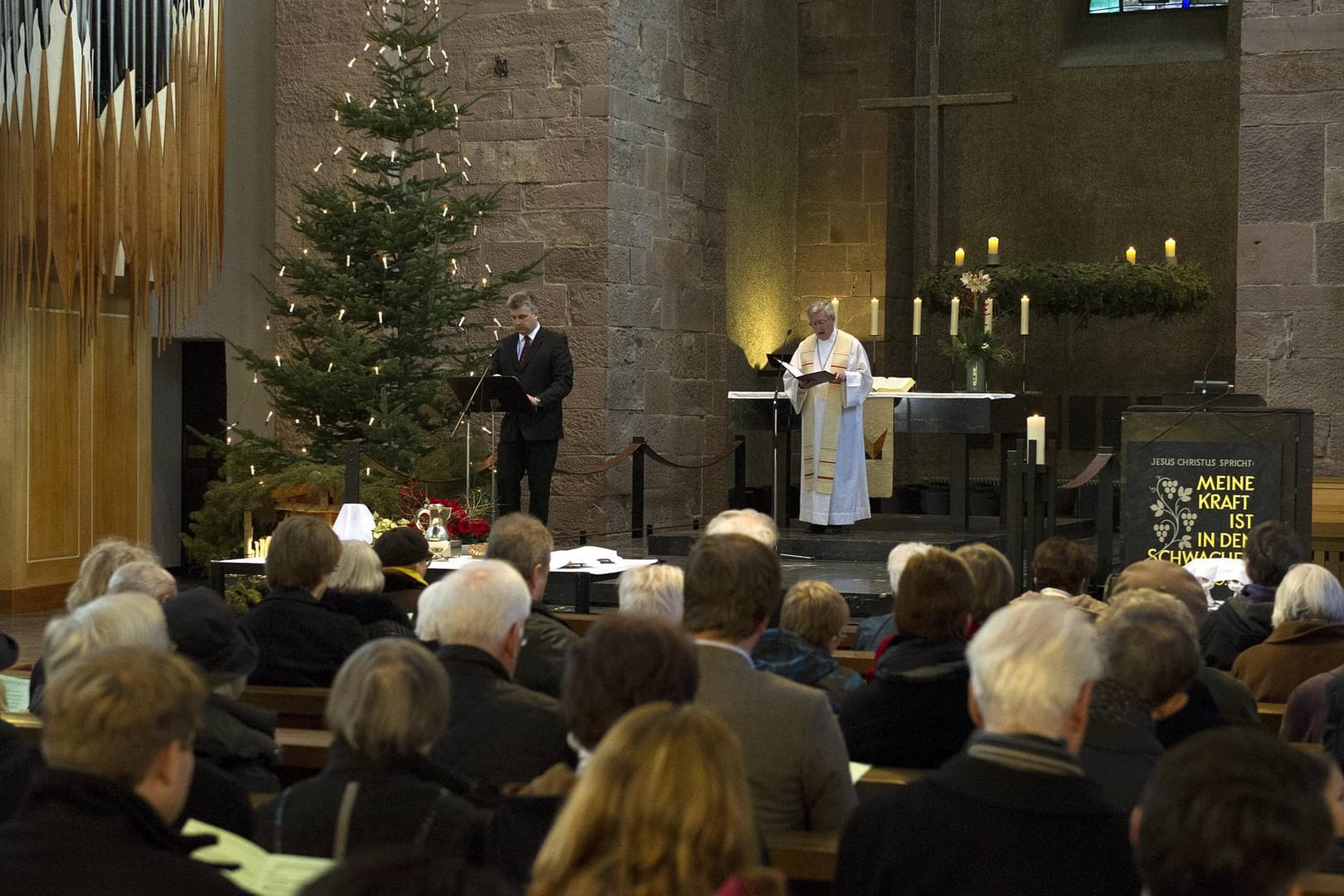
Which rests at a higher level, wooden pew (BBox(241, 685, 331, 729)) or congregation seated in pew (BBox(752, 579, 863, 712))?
congregation seated in pew (BBox(752, 579, 863, 712))

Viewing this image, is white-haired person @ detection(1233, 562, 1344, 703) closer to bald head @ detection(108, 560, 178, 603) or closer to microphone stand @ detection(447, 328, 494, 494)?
bald head @ detection(108, 560, 178, 603)

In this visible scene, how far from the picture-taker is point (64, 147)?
10.6 meters

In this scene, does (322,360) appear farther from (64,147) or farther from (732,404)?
(732,404)

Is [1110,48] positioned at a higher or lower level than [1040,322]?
higher

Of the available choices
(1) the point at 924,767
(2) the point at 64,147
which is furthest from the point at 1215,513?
(2) the point at 64,147

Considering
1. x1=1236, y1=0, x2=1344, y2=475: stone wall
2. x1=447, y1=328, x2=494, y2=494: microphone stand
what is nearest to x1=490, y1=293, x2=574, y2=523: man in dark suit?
x1=447, y1=328, x2=494, y2=494: microphone stand

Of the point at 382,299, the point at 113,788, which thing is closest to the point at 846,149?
the point at 382,299

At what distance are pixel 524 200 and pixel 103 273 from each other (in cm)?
293

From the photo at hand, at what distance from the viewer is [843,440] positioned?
11.0 metres

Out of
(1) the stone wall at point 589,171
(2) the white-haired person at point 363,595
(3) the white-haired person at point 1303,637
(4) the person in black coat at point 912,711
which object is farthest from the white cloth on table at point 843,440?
(4) the person in black coat at point 912,711

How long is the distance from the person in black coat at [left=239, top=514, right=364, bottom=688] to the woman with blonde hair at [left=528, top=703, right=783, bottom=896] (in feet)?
10.9

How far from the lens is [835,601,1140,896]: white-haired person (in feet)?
8.13

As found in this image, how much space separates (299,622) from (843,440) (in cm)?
647

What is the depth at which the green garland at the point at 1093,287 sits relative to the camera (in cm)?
1334
